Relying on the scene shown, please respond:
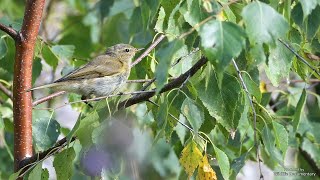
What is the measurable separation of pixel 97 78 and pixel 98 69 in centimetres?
9

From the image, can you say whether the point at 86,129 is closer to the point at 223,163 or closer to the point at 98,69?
the point at 223,163

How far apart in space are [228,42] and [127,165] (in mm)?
1400

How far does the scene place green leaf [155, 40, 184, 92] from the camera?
198 centimetres

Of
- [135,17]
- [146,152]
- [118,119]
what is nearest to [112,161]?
[118,119]

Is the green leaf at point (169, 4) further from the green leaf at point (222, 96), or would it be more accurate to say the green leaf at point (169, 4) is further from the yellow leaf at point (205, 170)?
the yellow leaf at point (205, 170)

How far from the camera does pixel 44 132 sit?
3398 mm

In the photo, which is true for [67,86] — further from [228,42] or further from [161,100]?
[228,42]

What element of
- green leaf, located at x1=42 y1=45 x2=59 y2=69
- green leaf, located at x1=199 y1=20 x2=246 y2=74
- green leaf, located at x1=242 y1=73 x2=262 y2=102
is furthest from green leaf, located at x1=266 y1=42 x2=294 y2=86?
green leaf, located at x1=42 y1=45 x2=59 y2=69

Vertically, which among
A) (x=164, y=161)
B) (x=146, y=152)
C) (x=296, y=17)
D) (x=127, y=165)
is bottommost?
(x=164, y=161)

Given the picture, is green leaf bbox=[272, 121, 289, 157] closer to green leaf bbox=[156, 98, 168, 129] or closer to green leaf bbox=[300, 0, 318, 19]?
green leaf bbox=[156, 98, 168, 129]

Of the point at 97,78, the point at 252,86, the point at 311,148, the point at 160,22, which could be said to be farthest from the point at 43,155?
the point at 311,148

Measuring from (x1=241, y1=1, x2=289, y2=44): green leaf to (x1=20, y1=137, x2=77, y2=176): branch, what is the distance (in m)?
0.88

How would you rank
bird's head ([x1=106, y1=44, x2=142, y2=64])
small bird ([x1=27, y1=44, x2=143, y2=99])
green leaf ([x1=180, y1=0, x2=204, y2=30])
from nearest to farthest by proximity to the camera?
1. green leaf ([x1=180, y1=0, x2=204, y2=30])
2. small bird ([x1=27, y1=44, x2=143, y2=99])
3. bird's head ([x1=106, y1=44, x2=142, y2=64])

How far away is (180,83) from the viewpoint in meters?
2.54
